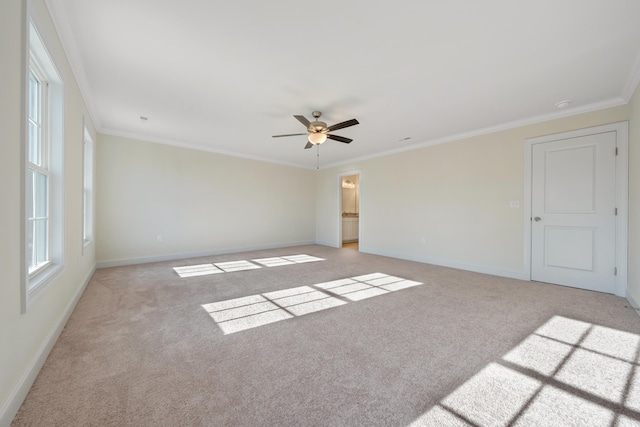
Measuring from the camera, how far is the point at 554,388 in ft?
4.91

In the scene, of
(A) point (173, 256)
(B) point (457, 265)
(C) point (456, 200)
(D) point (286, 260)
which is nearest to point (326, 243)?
(D) point (286, 260)

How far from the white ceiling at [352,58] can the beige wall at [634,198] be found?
0.32 meters

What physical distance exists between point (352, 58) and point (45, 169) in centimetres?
281

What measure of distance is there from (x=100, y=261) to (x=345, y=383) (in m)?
5.03

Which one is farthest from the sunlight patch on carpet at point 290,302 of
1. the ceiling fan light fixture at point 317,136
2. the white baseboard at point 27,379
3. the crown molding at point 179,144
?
the crown molding at point 179,144

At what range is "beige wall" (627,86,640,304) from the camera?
8.94 feet

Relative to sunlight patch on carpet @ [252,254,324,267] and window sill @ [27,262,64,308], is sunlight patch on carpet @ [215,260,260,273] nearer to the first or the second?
sunlight patch on carpet @ [252,254,324,267]

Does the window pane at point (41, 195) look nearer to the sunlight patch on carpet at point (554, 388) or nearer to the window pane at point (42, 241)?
the window pane at point (42, 241)

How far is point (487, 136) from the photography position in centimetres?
429

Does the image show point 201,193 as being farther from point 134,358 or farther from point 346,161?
point 134,358

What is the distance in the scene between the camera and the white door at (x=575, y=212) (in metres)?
3.27

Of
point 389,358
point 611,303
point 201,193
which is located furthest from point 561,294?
point 201,193

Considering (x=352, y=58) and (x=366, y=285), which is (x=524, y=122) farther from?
(x=366, y=285)

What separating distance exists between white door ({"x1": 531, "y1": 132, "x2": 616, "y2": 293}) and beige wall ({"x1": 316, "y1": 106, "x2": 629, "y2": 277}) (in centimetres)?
22
